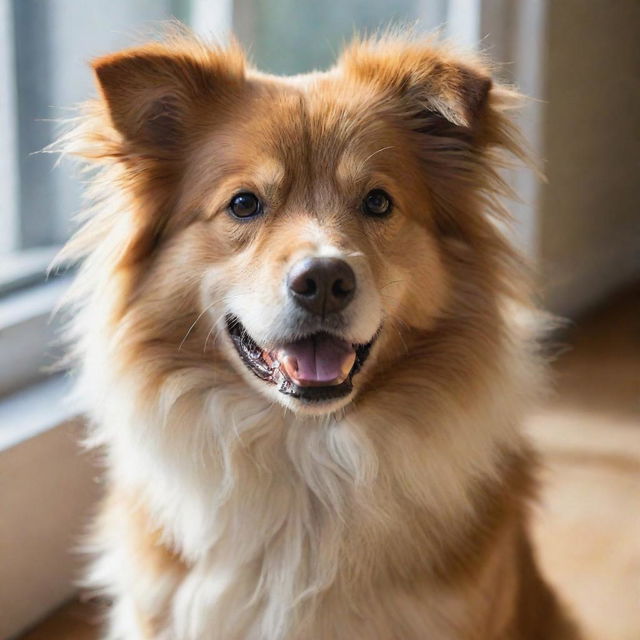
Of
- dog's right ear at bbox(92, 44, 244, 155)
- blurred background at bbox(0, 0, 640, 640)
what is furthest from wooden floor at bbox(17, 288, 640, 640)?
dog's right ear at bbox(92, 44, 244, 155)

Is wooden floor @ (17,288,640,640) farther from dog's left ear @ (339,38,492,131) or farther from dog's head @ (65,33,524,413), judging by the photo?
dog's left ear @ (339,38,492,131)

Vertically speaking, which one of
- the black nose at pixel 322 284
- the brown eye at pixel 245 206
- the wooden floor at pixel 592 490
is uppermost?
the brown eye at pixel 245 206

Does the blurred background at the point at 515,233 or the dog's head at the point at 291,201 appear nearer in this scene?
the dog's head at the point at 291,201

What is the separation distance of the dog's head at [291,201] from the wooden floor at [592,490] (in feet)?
1.97

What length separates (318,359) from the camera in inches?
59.4

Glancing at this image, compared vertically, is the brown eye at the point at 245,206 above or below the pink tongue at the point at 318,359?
A: above

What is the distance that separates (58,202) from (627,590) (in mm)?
1695

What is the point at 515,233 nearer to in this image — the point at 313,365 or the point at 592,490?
the point at 313,365

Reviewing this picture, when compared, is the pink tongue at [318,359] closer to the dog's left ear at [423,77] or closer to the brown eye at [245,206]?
the brown eye at [245,206]

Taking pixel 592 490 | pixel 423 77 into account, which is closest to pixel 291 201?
pixel 423 77

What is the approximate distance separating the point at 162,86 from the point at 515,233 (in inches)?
29.7

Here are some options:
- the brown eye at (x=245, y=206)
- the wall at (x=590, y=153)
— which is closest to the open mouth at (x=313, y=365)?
the brown eye at (x=245, y=206)

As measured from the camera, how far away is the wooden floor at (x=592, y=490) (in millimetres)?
2119

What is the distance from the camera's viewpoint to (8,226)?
2363 millimetres
